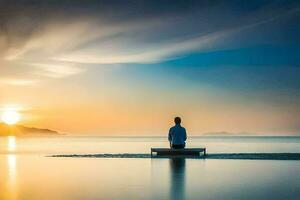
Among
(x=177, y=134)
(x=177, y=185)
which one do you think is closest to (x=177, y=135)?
(x=177, y=134)

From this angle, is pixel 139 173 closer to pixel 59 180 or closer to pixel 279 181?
pixel 59 180

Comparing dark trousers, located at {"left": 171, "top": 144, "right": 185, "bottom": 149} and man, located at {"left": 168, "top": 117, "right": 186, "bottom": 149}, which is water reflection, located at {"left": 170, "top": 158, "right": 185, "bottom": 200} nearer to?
man, located at {"left": 168, "top": 117, "right": 186, "bottom": 149}

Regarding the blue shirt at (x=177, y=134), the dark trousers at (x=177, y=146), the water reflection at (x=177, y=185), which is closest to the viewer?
the water reflection at (x=177, y=185)

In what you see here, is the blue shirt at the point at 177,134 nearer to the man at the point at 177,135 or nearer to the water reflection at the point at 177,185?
the man at the point at 177,135

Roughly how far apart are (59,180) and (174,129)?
1214 centimetres

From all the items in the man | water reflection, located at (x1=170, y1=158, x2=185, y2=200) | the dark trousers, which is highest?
the man

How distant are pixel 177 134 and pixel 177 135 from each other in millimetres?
88

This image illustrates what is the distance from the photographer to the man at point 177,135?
105 feet

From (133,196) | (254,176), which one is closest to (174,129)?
(254,176)

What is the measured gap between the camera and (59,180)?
68.9ft

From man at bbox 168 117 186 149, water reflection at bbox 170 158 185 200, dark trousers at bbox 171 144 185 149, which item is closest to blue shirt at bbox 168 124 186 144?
man at bbox 168 117 186 149

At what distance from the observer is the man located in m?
32.0

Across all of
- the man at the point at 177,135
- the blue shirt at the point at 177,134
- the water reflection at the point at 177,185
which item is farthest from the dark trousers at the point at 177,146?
the water reflection at the point at 177,185

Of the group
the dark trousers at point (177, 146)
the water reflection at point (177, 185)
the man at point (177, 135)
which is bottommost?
the water reflection at point (177, 185)
